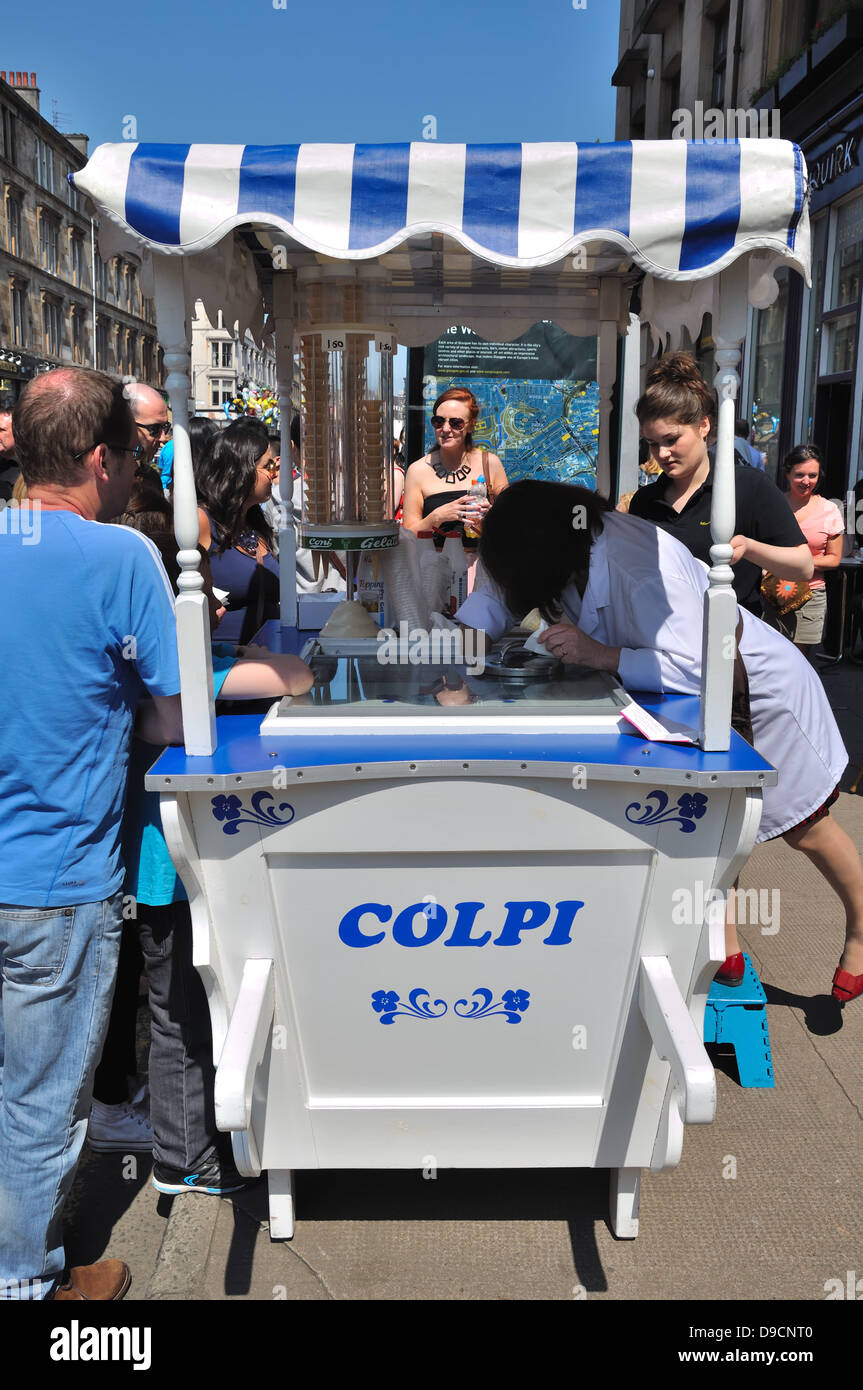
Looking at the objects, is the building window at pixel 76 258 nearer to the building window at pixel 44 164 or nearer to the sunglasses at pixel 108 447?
the building window at pixel 44 164

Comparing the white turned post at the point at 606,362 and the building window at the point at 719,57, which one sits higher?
the building window at the point at 719,57

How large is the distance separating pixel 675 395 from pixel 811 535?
4194 millimetres

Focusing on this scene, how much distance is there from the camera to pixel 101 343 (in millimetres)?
51812

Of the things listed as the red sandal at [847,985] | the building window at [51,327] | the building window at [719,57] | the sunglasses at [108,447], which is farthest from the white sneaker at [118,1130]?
the building window at [51,327]

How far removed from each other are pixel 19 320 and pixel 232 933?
44310mm

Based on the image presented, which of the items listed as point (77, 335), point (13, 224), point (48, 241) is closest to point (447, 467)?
point (13, 224)

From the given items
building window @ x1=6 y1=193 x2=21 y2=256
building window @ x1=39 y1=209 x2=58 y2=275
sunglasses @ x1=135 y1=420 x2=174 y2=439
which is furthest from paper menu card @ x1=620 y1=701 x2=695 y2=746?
building window @ x1=39 y1=209 x2=58 y2=275

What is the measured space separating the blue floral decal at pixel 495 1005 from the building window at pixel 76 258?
49755 mm

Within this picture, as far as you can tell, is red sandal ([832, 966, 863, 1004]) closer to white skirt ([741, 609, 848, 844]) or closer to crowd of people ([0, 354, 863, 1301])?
crowd of people ([0, 354, 863, 1301])

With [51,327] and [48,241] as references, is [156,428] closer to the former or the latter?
[51,327]

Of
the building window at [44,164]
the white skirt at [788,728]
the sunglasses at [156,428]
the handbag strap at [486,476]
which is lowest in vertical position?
the white skirt at [788,728]

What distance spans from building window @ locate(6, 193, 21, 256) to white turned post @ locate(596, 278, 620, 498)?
41.7 metres

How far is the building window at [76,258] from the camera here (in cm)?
4641
